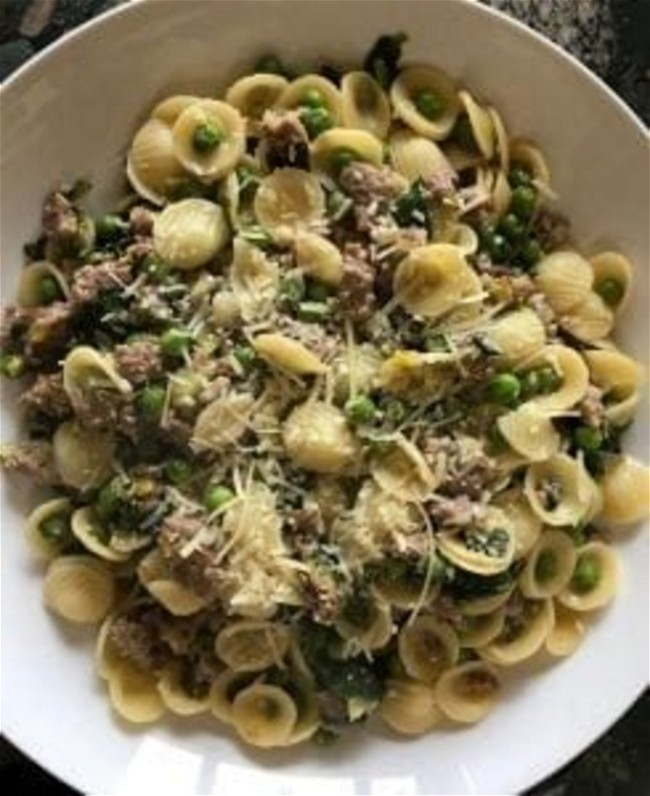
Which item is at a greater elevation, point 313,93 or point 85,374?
point 313,93

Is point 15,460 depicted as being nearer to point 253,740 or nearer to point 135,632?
point 135,632

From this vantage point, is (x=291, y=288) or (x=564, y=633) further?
(x=564, y=633)

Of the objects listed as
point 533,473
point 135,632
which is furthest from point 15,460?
point 533,473

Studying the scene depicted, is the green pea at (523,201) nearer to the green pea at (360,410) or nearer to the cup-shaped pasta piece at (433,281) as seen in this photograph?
the cup-shaped pasta piece at (433,281)

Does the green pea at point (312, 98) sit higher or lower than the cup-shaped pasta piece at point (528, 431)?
higher

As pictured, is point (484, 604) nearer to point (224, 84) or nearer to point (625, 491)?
point (625, 491)

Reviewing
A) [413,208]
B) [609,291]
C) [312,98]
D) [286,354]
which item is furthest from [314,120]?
[609,291]

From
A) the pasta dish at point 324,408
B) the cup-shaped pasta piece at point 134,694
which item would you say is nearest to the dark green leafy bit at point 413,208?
the pasta dish at point 324,408
